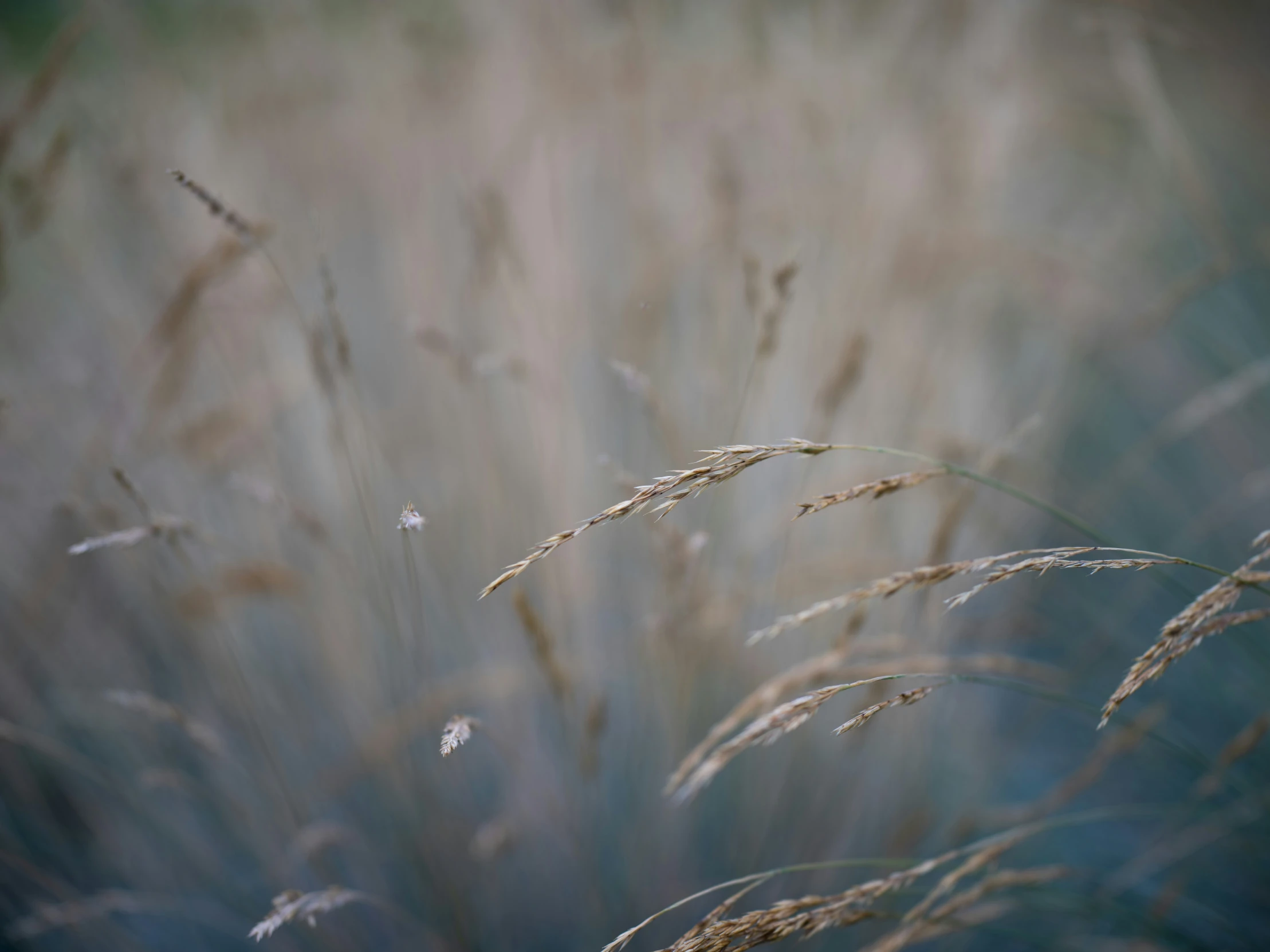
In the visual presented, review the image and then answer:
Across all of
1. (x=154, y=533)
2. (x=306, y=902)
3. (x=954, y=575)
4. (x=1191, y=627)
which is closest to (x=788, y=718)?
(x=954, y=575)

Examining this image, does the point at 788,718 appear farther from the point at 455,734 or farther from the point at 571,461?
the point at 571,461

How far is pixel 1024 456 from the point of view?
116cm

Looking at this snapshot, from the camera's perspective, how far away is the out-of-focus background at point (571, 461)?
928 millimetres

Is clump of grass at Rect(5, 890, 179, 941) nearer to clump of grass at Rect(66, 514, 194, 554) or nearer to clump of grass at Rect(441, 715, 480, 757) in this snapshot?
clump of grass at Rect(66, 514, 194, 554)

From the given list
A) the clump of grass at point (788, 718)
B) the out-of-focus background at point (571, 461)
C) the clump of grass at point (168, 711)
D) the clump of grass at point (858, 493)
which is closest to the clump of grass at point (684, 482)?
the clump of grass at point (858, 493)

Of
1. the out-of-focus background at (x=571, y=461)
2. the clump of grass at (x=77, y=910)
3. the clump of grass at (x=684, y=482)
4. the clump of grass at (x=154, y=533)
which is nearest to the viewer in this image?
the clump of grass at (x=684, y=482)

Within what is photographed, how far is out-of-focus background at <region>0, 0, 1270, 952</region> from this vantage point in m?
0.93

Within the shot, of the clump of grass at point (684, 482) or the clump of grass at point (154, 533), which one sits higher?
the clump of grass at point (154, 533)

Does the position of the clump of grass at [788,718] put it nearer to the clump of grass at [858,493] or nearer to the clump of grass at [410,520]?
the clump of grass at [858,493]

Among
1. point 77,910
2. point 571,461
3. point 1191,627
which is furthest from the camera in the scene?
point 571,461

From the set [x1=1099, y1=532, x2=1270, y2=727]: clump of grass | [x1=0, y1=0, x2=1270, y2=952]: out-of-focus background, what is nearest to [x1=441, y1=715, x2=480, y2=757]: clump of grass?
[x1=0, y1=0, x2=1270, y2=952]: out-of-focus background

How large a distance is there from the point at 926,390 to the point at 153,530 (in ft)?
3.32

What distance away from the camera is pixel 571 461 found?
1.22 meters

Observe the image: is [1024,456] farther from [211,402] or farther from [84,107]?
[84,107]
